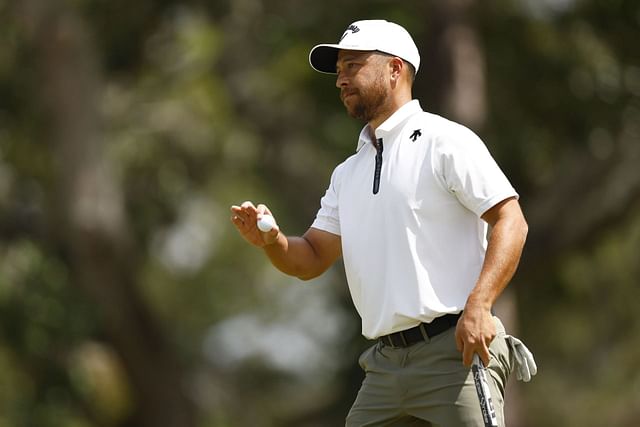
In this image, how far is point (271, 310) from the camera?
37.7 m

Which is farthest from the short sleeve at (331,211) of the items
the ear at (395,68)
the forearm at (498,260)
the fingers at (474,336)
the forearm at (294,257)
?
the fingers at (474,336)

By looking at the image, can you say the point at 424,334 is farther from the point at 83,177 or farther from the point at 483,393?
the point at 83,177

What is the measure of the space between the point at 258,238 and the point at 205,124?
19.1 meters

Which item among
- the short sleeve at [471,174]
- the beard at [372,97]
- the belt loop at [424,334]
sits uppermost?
the beard at [372,97]

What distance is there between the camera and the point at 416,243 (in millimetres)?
5555

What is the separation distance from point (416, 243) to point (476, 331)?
0.48m

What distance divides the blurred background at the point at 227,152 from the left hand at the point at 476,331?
13.4 meters

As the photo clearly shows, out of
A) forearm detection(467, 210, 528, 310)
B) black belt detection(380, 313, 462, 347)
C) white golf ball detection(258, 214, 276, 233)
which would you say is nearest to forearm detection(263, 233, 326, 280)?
white golf ball detection(258, 214, 276, 233)

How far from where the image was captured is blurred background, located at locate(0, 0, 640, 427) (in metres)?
19.7

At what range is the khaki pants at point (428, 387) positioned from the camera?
541 cm

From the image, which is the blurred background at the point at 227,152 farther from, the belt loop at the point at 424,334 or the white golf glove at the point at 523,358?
the belt loop at the point at 424,334

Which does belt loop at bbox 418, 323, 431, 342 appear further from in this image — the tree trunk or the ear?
the tree trunk

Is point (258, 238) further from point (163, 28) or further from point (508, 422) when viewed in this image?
point (163, 28)

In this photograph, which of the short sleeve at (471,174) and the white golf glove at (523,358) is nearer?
the short sleeve at (471,174)
